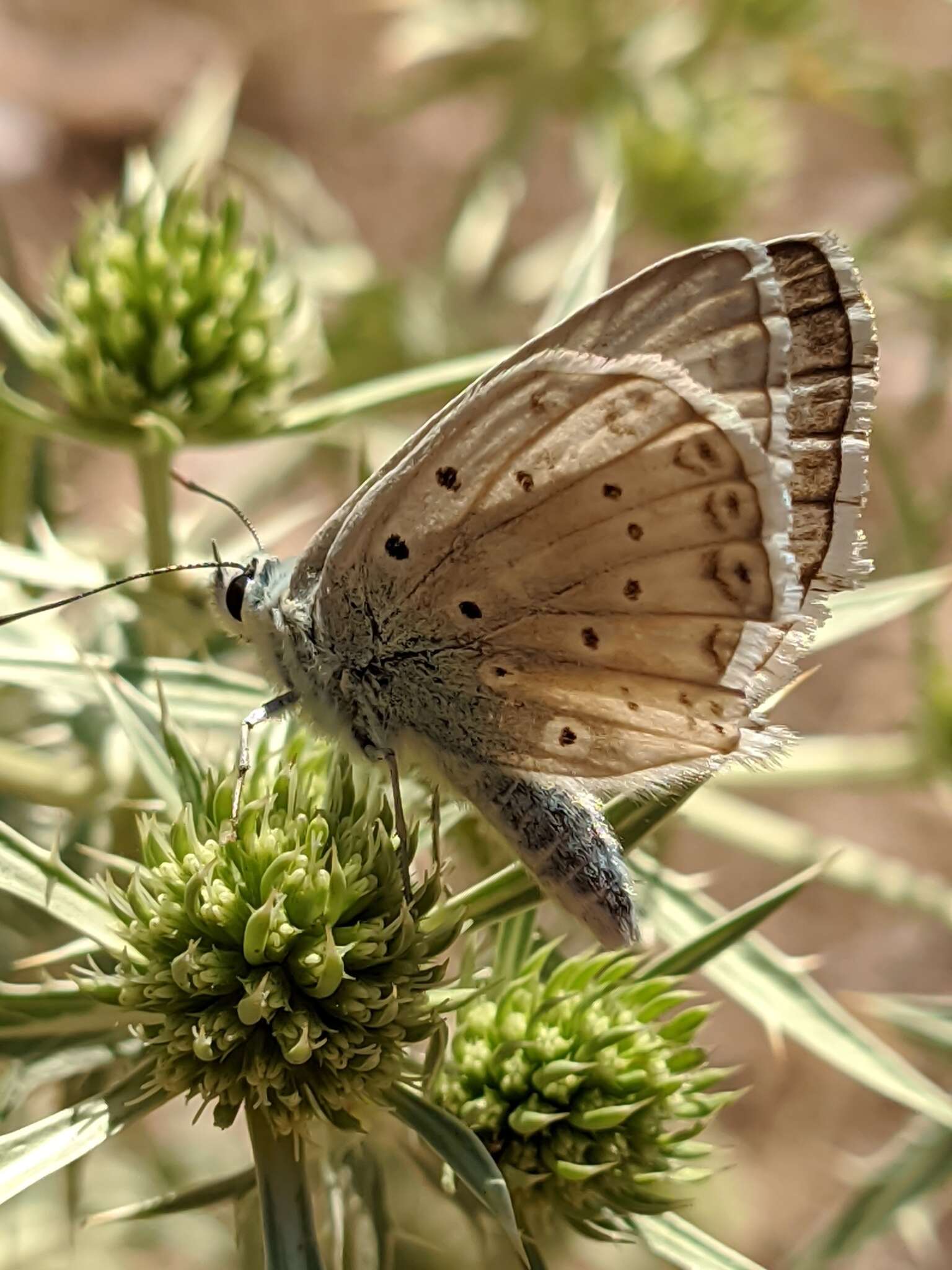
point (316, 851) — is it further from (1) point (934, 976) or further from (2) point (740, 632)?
(1) point (934, 976)

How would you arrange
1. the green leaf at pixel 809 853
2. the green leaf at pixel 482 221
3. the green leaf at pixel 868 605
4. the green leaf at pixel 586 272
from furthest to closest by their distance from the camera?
the green leaf at pixel 482 221 → the green leaf at pixel 809 853 → the green leaf at pixel 586 272 → the green leaf at pixel 868 605

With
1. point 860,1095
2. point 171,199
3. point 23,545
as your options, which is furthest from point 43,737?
point 860,1095

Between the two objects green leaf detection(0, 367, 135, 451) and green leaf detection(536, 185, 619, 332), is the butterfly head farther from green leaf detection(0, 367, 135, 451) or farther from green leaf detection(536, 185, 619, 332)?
green leaf detection(536, 185, 619, 332)

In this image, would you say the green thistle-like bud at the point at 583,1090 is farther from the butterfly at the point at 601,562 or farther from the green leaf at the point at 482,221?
the green leaf at the point at 482,221

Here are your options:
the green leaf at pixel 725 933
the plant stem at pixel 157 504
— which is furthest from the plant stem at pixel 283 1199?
the plant stem at pixel 157 504

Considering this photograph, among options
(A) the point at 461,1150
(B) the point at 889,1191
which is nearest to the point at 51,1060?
(A) the point at 461,1150

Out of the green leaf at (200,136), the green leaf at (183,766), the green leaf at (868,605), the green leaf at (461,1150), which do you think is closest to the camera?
the green leaf at (461,1150)
